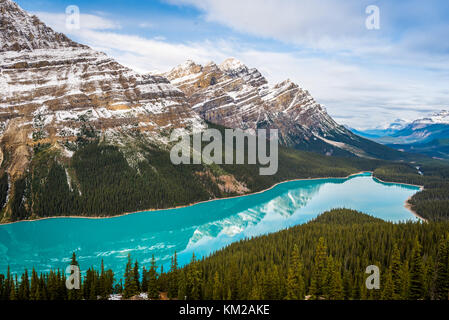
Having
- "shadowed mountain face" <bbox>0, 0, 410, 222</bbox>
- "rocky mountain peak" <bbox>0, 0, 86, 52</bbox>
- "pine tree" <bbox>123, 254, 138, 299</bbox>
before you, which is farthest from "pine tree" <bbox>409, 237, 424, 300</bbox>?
"rocky mountain peak" <bbox>0, 0, 86, 52</bbox>

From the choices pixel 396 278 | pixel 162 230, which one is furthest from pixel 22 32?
pixel 396 278

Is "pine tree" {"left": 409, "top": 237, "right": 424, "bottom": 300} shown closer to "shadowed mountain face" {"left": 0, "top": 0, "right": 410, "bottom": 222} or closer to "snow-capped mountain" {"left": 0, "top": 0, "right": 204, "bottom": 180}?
"shadowed mountain face" {"left": 0, "top": 0, "right": 410, "bottom": 222}

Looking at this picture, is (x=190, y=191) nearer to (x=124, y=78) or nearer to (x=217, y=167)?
(x=217, y=167)

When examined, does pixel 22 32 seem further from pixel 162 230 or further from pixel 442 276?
pixel 442 276

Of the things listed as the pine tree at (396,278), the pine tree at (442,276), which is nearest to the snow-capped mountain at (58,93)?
the pine tree at (396,278)

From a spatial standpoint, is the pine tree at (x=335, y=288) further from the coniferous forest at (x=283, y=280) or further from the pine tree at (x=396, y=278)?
the pine tree at (x=396, y=278)
